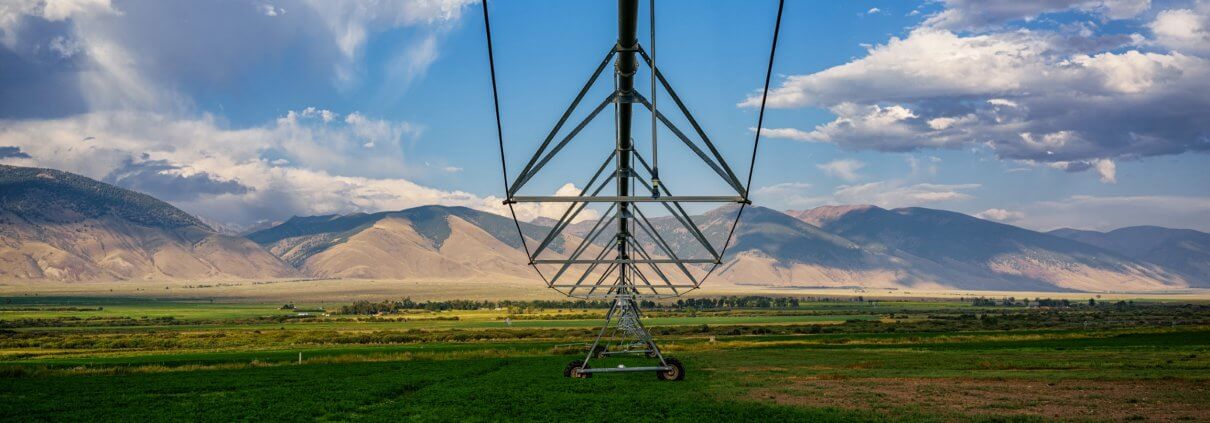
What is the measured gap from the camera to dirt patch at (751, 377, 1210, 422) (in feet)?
99.2

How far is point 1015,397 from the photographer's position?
35000 millimetres

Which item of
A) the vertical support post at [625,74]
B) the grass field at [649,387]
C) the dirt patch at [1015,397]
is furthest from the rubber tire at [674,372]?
the vertical support post at [625,74]

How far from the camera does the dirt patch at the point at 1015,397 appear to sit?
30234 millimetres

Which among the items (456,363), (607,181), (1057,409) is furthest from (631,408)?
(456,363)

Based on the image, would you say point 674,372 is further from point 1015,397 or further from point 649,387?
point 1015,397

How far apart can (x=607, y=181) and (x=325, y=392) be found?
22224 mm

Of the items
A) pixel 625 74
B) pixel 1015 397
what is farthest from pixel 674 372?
pixel 625 74

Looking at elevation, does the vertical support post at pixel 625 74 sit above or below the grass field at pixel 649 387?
above

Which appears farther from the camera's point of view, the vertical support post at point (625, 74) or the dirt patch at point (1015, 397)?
the dirt patch at point (1015, 397)

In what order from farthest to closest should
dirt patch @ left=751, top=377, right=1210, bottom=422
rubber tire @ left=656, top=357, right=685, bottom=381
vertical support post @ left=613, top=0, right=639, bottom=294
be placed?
rubber tire @ left=656, top=357, right=685, bottom=381, dirt patch @ left=751, top=377, right=1210, bottom=422, vertical support post @ left=613, top=0, right=639, bottom=294

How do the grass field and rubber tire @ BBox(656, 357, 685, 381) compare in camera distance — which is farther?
rubber tire @ BBox(656, 357, 685, 381)

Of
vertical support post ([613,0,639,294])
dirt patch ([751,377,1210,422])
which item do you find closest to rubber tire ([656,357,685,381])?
dirt patch ([751,377,1210,422])

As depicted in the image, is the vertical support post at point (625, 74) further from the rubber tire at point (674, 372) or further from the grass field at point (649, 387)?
the rubber tire at point (674, 372)

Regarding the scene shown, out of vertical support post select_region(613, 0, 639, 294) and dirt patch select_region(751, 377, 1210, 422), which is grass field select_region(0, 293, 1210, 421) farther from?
vertical support post select_region(613, 0, 639, 294)
